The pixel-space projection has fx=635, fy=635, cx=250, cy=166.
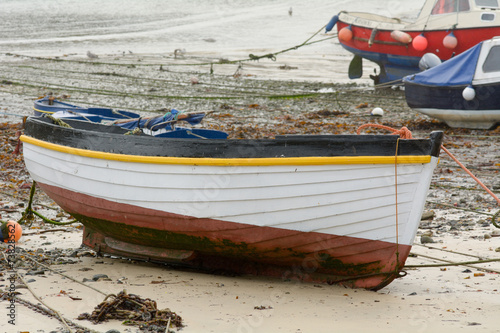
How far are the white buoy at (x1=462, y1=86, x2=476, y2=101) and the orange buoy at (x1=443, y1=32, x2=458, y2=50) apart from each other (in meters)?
3.93

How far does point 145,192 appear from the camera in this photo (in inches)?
206

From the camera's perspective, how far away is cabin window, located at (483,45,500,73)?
11055 mm

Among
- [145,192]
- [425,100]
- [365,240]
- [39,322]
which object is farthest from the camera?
[425,100]

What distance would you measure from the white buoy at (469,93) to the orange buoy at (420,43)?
4.52 m

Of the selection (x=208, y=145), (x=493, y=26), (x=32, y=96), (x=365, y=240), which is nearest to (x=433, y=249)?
(x=365, y=240)

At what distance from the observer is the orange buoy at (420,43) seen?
15.4 m

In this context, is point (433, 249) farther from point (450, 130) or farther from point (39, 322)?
point (450, 130)

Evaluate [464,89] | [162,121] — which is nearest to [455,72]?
[464,89]

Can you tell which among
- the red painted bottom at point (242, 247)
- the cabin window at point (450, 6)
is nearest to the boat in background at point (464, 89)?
the cabin window at point (450, 6)

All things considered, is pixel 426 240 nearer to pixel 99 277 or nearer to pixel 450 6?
pixel 99 277

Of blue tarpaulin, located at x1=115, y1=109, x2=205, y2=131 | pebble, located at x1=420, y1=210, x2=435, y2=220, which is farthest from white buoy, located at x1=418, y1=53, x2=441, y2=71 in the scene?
blue tarpaulin, located at x1=115, y1=109, x2=205, y2=131

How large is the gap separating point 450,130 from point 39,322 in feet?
31.5

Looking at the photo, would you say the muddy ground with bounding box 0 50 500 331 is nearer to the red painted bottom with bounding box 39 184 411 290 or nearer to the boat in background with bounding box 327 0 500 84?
the red painted bottom with bounding box 39 184 411 290

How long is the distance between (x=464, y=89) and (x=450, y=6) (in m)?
4.90
